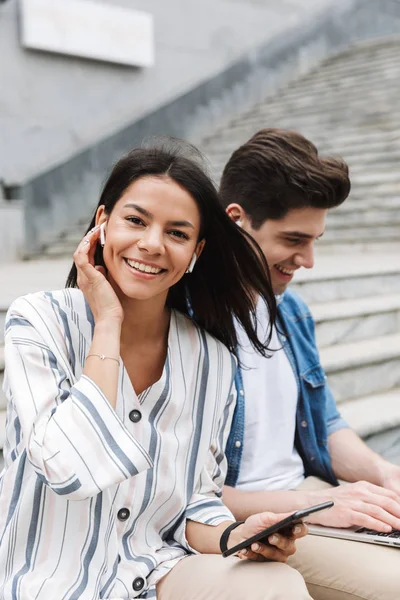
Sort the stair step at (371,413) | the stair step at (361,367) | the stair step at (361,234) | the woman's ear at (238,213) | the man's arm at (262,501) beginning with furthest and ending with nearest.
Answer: the stair step at (361,234) < the stair step at (361,367) < the stair step at (371,413) < the woman's ear at (238,213) < the man's arm at (262,501)

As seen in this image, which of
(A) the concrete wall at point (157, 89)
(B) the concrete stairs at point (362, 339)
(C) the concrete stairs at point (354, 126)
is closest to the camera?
(B) the concrete stairs at point (362, 339)

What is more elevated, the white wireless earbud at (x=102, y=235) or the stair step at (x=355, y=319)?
the white wireless earbud at (x=102, y=235)

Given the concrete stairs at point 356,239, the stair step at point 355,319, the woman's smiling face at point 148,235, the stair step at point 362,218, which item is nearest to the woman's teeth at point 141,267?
the woman's smiling face at point 148,235

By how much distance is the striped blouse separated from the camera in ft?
5.09

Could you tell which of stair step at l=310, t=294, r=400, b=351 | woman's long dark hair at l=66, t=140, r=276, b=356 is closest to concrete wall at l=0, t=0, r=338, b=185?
stair step at l=310, t=294, r=400, b=351

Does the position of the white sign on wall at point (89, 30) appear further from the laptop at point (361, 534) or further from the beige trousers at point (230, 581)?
the beige trousers at point (230, 581)

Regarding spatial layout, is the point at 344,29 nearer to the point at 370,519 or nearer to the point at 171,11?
the point at 171,11

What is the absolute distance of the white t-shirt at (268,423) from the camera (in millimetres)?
2322

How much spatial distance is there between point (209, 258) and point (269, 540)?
73 cm

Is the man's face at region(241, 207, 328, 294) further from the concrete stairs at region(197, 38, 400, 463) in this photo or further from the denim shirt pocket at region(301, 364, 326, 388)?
the concrete stairs at region(197, 38, 400, 463)

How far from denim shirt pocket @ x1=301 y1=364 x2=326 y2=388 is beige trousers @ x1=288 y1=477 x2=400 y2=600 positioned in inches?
21.3

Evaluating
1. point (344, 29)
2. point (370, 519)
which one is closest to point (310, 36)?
point (344, 29)

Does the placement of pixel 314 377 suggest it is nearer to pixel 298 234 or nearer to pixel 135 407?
pixel 298 234

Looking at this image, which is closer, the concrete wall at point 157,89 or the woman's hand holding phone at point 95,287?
the woman's hand holding phone at point 95,287
